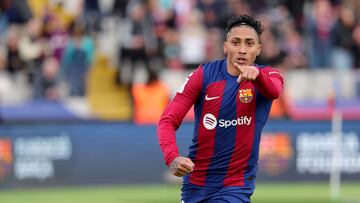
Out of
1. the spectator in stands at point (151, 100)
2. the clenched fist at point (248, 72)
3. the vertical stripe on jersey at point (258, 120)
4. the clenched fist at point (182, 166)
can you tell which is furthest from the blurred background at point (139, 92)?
the clenched fist at point (248, 72)

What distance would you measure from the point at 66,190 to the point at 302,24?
645 centimetres

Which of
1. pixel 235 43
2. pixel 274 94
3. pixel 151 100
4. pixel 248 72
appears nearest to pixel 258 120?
pixel 274 94

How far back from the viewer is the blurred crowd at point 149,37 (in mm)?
18750

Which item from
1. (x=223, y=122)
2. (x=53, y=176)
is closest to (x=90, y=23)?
(x=53, y=176)

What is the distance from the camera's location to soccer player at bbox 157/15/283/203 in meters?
7.44

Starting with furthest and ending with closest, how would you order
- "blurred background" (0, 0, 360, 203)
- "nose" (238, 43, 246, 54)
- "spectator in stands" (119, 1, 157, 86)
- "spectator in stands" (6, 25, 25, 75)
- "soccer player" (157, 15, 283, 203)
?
"spectator in stands" (119, 1, 157, 86) → "spectator in stands" (6, 25, 25, 75) → "blurred background" (0, 0, 360, 203) → "soccer player" (157, 15, 283, 203) → "nose" (238, 43, 246, 54)

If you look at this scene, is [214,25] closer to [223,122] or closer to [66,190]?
[66,190]

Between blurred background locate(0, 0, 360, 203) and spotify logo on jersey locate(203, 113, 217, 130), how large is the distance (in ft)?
28.6

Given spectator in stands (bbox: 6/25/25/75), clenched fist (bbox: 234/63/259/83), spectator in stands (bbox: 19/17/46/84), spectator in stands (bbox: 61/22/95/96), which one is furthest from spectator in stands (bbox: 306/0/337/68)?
clenched fist (bbox: 234/63/259/83)

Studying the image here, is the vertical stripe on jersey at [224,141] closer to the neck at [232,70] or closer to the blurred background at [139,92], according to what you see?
the neck at [232,70]

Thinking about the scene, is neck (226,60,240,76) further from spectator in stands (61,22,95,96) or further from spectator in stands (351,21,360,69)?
spectator in stands (351,21,360,69)

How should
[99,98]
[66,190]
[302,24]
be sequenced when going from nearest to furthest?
1. [66,190]
2. [99,98]
3. [302,24]

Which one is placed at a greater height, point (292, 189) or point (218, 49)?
point (218, 49)

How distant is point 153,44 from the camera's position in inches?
774
